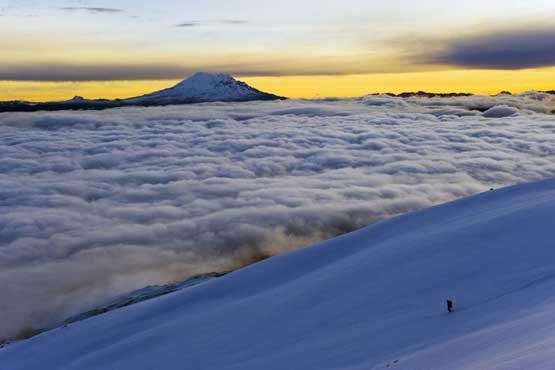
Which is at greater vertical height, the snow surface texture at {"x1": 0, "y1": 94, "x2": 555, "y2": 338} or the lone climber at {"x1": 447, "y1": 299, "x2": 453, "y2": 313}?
the lone climber at {"x1": 447, "y1": 299, "x2": 453, "y2": 313}

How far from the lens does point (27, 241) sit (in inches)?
4181

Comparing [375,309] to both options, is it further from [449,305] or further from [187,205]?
[187,205]

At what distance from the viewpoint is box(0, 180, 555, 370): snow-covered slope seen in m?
8.36

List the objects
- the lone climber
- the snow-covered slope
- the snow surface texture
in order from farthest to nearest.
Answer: the snow surface texture, the lone climber, the snow-covered slope

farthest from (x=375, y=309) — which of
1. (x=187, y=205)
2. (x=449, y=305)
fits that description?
(x=187, y=205)

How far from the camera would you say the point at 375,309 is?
38.5ft

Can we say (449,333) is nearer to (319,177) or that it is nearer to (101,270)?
(101,270)

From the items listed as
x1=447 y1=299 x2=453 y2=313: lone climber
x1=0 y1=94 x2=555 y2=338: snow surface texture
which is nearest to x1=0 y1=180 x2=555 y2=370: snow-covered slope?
x1=447 y1=299 x2=453 y2=313: lone climber

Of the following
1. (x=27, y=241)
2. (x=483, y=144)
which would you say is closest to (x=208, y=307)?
(x=27, y=241)

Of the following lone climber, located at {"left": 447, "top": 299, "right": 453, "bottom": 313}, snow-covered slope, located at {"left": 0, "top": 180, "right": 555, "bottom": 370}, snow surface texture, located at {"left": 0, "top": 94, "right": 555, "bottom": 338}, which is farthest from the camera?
snow surface texture, located at {"left": 0, "top": 94, "right": 555, "bottom": 338}

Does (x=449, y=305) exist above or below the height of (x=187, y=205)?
above

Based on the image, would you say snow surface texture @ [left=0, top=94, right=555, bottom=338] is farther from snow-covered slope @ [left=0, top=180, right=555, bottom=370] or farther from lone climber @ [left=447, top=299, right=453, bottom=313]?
lone climber @ [left=447, top=299, right=453, bottom=313]

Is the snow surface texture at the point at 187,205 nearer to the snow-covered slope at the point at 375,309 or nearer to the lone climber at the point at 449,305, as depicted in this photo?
the snow-covered slope at the point at 375,309

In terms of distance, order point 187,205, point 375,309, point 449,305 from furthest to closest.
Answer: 1. point 187,205
2. point 375,309
3. point 449,305
